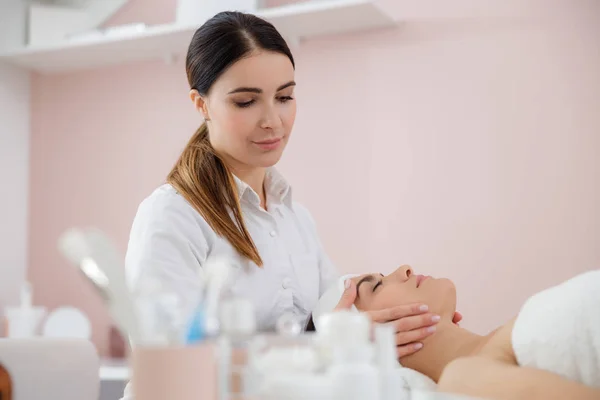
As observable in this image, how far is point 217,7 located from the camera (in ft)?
10.3

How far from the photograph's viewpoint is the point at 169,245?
166 centimetres

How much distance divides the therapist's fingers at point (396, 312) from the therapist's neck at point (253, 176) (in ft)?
1.76

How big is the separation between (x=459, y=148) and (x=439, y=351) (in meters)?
1.49

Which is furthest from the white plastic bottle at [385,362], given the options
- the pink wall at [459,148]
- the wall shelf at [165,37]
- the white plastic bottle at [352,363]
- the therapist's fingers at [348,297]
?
the wall shelf at [165,37]

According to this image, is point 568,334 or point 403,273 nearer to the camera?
point 568,334

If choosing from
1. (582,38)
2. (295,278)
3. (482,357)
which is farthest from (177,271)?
(582,38)

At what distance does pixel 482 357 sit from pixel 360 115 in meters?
1.98

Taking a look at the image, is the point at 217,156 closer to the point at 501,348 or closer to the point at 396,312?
the point at 396,312

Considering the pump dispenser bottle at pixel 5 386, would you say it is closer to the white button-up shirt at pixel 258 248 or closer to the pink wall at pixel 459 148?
the white button-up shirt at pixel 258 248

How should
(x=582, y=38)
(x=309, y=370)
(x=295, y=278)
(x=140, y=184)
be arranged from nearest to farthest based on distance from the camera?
1. (x=309, y=370)
2. (x=295, y=278)
3. (x=582, y=38)
4. (x=140, y=184)

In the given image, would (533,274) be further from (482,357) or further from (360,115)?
(482,357)

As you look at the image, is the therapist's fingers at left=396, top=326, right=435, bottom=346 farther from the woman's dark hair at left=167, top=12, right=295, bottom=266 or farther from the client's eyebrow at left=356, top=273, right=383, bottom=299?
the woman's dark hair at left=167, top=12, right=295, bottom=266

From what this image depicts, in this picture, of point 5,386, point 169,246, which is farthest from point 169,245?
point 5,386

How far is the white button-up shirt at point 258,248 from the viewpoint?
1.65 metres
